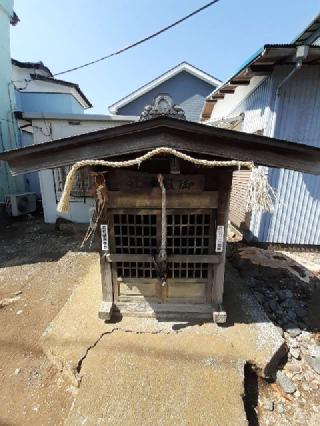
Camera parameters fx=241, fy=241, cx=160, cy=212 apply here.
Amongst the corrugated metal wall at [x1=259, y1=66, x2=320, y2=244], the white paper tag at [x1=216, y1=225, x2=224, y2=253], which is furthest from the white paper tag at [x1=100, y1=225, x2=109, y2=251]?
the corrugated metal wall at [x1=259, y1=66, x2=320, y2=244]

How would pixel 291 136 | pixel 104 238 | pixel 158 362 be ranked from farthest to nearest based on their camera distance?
pixel 291 136 → pixel 104 238 → pixel 158 362

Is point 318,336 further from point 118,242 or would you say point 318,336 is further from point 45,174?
point 45,174

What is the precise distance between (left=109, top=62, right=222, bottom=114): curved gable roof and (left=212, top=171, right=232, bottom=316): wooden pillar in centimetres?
1526

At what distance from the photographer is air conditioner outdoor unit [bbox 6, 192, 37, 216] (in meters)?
11.4

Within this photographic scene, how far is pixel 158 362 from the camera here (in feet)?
11.0

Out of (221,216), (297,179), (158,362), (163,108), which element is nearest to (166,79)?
(297,179)

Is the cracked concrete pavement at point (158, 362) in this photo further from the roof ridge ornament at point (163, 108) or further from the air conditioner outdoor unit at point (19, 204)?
the air conditioner outdoor unit at point (19, 204)

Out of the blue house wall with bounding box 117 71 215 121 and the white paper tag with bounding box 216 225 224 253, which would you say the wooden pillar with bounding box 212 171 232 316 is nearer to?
A: the white paper tag with bounding box 216 225 224 253

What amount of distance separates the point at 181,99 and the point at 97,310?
16.5 meters

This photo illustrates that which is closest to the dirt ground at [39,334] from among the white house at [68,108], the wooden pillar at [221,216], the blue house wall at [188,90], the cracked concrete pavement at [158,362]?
the cracked concrete pavement at [158,362]

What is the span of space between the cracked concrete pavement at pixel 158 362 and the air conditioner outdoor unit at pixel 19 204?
8881 millimetres

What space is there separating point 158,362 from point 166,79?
17648mm

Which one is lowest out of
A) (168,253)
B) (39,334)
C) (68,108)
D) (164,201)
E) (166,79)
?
(39,334)

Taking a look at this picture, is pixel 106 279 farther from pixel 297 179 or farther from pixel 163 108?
pixel 297 179
